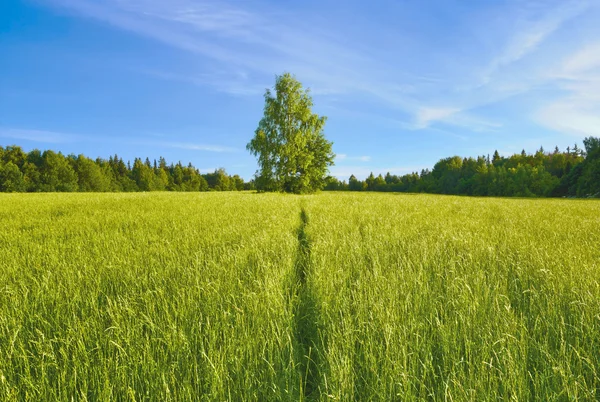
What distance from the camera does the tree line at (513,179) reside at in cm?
6425

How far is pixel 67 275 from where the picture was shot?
3.78 meters

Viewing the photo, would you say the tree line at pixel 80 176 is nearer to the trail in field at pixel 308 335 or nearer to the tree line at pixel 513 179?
the tree line at pixel 513 179

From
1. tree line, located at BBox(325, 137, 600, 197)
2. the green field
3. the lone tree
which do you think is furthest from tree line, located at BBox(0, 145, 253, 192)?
the green field

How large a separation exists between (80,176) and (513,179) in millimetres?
122941

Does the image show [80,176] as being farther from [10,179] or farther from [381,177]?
[381,177]

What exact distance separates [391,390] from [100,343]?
239 centimetres

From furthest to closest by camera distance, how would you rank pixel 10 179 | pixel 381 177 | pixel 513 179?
pixel 381 177
pixel 513 179
pixel 10 179

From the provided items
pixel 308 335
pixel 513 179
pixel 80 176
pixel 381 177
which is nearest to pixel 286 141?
pixel 308 335

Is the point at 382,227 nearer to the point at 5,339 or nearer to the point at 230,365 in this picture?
the point at 230,365

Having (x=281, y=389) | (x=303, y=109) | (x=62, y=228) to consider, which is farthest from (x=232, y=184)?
(x=281, y=389)

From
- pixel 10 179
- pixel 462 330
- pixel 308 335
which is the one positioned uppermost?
pixel 10 179

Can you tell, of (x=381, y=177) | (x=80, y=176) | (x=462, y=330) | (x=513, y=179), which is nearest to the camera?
(x=462, y=330)

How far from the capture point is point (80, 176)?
85938mm

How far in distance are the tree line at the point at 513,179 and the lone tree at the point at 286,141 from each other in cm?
554
